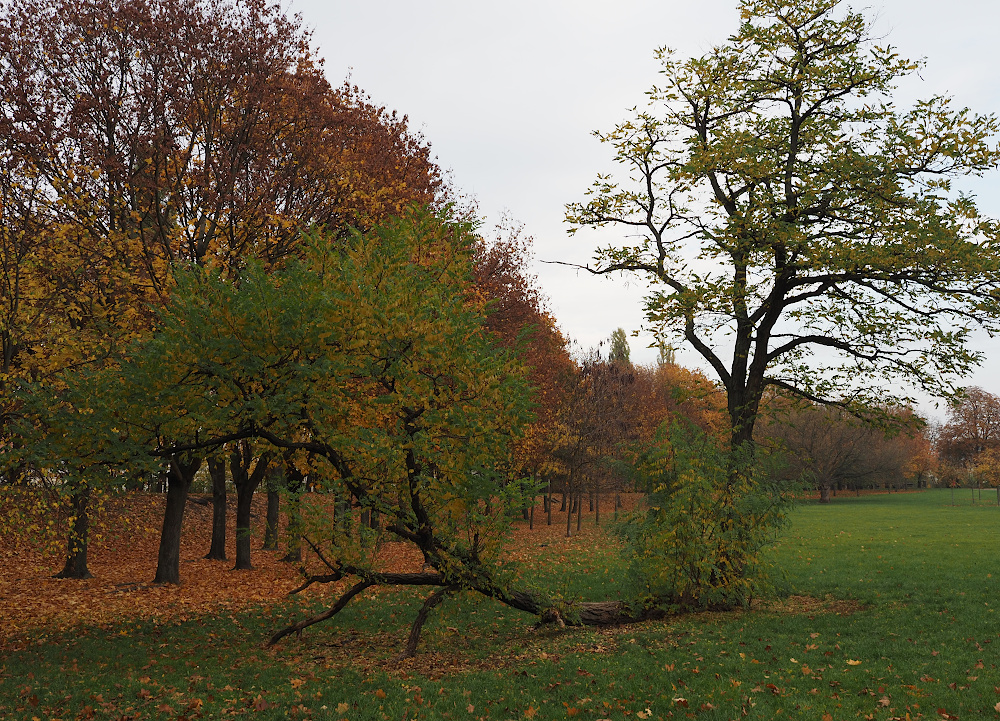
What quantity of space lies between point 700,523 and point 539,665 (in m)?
4.37

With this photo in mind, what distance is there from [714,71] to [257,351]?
13185 mm

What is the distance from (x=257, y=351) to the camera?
10.4 m

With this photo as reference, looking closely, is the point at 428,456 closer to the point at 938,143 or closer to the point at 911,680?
the point at 911,680

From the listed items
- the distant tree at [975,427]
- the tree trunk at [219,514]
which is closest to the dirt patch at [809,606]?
the tree trunk at [219,514]

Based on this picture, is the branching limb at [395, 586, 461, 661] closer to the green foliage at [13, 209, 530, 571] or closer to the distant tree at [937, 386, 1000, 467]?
the green foliage at [13, 209, 530, 571]

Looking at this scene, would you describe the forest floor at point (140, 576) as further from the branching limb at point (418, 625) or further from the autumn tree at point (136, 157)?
the autumn tree at point (136, 157)

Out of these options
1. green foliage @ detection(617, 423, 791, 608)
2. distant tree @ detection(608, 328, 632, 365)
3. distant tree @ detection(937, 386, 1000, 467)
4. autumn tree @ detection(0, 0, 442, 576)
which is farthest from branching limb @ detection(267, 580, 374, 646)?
distant tree @ detection(937, 386, 1000, 467)

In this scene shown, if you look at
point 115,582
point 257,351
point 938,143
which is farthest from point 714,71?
point 115,582

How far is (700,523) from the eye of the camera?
12914 mm

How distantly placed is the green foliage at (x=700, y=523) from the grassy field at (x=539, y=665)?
0.68m

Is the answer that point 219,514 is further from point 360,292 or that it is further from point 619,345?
point 619,345

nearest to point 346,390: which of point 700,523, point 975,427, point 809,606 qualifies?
point 700,523

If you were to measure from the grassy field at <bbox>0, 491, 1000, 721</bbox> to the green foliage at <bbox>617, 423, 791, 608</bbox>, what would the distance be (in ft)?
2.23

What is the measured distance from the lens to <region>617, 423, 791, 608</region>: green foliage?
12.9 meters
